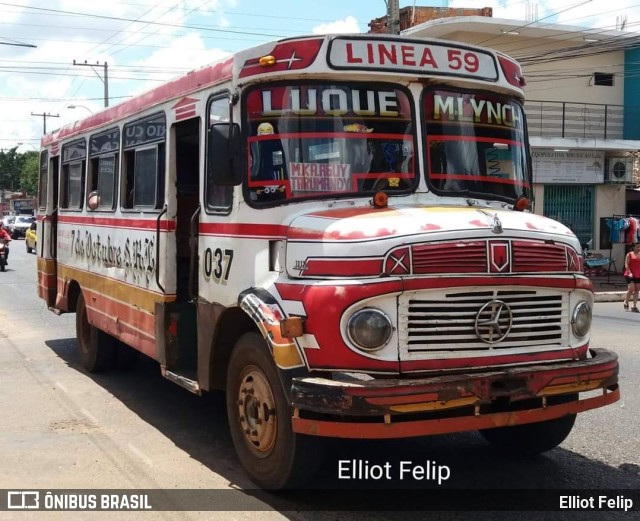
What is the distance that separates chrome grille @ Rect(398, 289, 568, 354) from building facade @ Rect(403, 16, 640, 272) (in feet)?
61.3

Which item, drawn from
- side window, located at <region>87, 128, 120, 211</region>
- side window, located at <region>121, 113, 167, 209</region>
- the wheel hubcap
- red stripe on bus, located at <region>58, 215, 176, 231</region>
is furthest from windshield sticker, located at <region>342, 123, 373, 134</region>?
side window, located at <region>87, 128, 120, 211</region>

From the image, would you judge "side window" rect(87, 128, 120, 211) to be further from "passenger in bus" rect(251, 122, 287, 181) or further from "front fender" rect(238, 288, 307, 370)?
"front fender" rect(238, 288, 307, 370)

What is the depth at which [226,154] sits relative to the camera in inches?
198

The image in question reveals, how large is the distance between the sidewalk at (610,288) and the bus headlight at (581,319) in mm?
13428

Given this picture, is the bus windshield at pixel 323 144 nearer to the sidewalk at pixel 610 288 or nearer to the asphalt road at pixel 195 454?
the asphalt road at pixel 195 454

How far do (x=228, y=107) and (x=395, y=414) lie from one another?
2.41 meters

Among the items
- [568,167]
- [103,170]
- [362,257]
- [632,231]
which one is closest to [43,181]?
[103,170]

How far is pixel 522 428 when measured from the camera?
225 inches

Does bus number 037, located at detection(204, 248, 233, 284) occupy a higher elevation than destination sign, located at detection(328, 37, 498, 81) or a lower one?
lower

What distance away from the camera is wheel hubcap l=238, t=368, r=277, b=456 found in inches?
190

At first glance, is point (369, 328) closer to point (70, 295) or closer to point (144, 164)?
point (144, 164)

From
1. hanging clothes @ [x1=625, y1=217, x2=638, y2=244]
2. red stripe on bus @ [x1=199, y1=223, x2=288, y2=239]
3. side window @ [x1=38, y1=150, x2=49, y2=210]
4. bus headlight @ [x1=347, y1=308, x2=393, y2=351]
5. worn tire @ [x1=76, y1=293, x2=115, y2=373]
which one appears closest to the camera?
bus headlight @ [x1=347, y1=308, x2=393, y2=351]

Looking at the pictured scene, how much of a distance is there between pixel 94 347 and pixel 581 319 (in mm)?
5843

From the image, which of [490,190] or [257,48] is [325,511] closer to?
[490,190]
